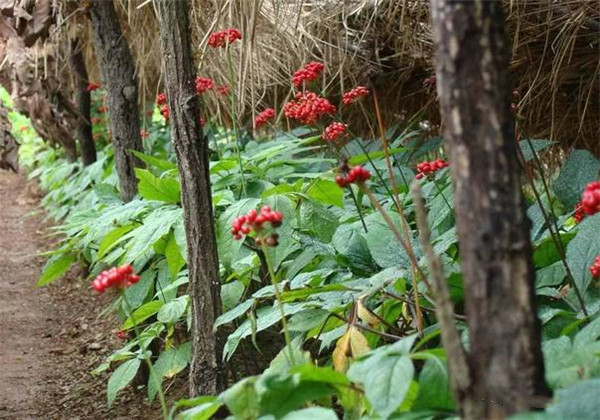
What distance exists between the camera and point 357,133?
16.6ft

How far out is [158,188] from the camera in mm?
3008

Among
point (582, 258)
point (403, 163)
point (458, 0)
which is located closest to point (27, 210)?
point (403, 163)

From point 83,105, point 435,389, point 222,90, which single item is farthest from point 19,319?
point 435,389

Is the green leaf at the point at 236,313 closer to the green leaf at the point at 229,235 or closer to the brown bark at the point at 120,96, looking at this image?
the green leaf at the point at 229,235

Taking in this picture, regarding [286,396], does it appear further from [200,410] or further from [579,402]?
[579,402]

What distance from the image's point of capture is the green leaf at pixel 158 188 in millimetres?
2982

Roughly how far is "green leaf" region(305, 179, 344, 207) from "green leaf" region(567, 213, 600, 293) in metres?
0.93

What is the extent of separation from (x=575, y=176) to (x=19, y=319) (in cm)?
323

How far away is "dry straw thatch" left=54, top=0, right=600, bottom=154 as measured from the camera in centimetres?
310

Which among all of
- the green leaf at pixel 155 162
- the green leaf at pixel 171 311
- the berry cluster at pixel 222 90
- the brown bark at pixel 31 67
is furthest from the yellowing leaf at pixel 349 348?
the brown bark at pixel 31 67

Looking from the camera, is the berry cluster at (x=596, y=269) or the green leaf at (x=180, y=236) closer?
the berry cluster at (x=596, y=269)

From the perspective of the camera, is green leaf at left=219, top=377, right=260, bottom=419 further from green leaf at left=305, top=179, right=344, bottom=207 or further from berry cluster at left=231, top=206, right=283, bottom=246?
green leaf at left=305, top=179, right=344, bottom=207

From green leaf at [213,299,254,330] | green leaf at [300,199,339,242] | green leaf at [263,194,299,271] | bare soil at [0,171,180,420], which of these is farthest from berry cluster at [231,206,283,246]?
bare soil at [0,171,180,420]

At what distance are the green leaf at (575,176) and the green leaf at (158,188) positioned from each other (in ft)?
3.80
